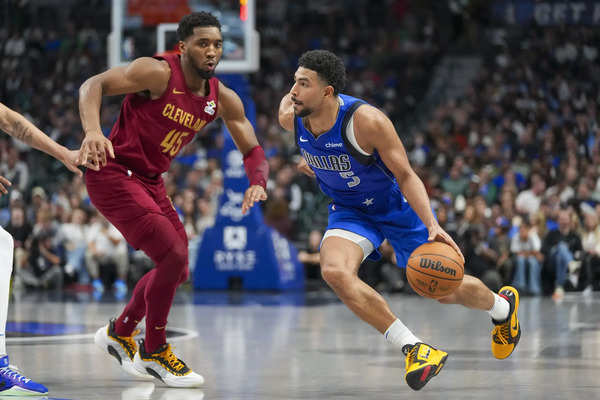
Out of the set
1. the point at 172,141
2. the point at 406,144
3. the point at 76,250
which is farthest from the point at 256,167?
the point at 406,144

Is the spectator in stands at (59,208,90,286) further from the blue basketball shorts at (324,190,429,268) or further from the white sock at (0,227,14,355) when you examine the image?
the white sock at (0,227,14,355)

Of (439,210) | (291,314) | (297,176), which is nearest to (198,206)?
(297,176)

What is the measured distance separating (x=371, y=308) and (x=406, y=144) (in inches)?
524

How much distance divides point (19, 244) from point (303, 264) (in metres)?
4.00

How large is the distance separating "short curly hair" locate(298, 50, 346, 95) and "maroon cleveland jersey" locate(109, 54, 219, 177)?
715 millimetres

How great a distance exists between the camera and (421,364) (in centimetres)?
510

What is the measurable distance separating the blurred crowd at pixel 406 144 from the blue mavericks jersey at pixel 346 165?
6.81 meters

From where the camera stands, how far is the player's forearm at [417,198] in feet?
17.8

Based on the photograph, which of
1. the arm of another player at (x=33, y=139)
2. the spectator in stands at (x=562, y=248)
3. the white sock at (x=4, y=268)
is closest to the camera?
the arm of another player at (x=33, y=139)

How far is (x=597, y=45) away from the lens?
19.0m

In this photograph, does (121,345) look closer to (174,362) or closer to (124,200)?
(174,362)

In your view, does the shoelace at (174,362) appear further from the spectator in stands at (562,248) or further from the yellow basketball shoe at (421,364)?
the spectator in stands at (562,248)

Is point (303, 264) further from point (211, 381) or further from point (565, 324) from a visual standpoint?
point (211, 381)

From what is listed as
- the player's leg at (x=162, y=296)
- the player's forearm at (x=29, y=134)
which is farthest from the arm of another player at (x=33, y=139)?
the player's leg at (x=162, y=296)
